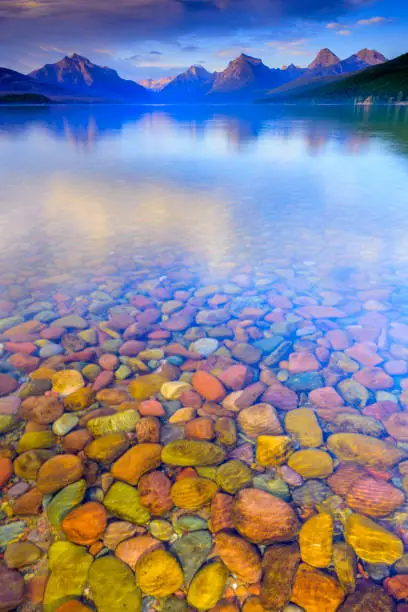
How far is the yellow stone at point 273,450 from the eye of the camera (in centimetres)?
498

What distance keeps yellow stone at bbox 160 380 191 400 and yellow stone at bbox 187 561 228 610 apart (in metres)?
2.59

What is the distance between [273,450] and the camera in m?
5.04

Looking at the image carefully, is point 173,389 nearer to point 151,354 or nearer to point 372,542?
point 151,354

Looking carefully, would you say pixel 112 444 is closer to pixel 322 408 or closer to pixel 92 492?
pixel 92 492

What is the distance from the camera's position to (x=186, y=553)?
3.94 meters

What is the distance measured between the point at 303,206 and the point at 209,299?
11.0 m

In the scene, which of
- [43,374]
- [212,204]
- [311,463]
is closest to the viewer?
[311,463]

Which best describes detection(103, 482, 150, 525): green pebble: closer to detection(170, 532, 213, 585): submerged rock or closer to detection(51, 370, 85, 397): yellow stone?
detection(170, 532, 213, 585): submerged rock

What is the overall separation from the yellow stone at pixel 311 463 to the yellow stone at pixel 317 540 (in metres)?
0.59

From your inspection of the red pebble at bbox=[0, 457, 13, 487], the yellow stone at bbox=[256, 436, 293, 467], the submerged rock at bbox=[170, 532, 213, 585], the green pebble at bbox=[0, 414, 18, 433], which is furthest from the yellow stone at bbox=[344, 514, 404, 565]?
the green pebble at bbox=[0, 414, 18, 433]

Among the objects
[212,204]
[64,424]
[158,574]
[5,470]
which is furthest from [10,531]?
[212,204]

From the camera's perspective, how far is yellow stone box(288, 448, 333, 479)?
4805 millimetres

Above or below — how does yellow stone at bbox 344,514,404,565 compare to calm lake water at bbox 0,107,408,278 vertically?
below

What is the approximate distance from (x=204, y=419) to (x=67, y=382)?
2.38 meters
